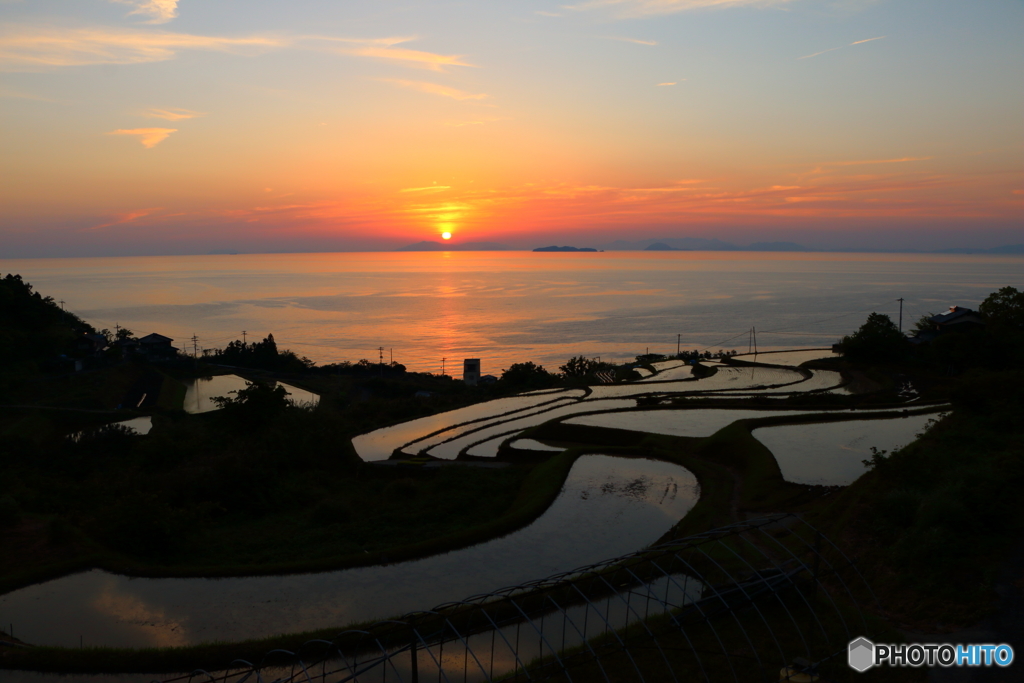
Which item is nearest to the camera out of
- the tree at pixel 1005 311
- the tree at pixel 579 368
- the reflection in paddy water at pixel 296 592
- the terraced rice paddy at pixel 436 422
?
the reflection in paddy water at pixel 296 592

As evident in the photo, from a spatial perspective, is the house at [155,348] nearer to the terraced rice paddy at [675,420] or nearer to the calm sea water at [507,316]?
the calm sea water at [507,316]

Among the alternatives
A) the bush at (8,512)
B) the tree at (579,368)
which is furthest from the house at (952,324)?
the bush at (8,512)

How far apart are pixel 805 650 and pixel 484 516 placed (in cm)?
1115

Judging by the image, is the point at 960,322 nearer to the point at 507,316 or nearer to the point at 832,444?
the point at 832,444

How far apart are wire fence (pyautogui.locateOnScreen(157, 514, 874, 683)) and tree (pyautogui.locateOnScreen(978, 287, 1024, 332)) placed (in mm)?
39724

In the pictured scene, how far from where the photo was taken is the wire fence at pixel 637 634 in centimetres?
972

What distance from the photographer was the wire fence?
31.9 feet

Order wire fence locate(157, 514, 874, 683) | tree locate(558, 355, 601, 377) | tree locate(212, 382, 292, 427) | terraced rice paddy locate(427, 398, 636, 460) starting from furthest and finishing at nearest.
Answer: tree locate(558, 355, 601, 377) < tree locate(212, 382, 292, 427) < terraced rice paddy locate(427, 398, 636, 460) < wire fence locate(157, 514, 874, 683)

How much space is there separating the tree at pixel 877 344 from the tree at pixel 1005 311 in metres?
6.21

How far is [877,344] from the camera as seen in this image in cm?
4791

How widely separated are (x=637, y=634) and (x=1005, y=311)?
45627mm

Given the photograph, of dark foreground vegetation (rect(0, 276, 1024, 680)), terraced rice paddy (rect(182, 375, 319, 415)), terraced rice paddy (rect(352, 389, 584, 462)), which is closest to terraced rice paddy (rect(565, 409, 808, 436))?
dark foreground vegetation (rect(0, 276, 1024, 680))

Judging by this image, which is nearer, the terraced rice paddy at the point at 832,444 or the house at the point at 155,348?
the terraced rice paddy at the point at 832,444

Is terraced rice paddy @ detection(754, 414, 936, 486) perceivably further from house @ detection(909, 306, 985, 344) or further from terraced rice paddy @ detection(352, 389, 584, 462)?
house @ detection(909, 306, 985, 344)
